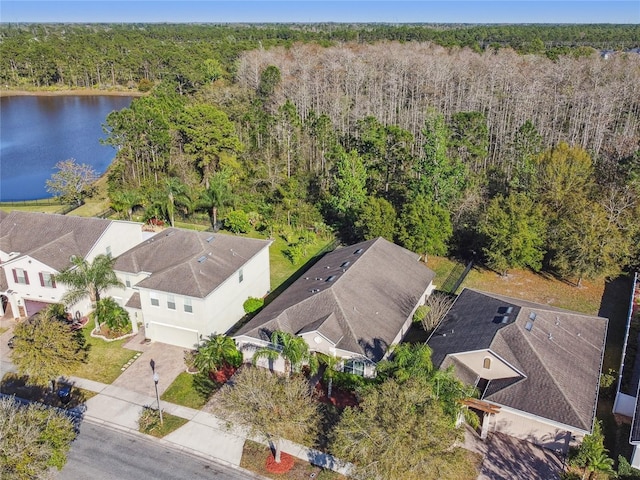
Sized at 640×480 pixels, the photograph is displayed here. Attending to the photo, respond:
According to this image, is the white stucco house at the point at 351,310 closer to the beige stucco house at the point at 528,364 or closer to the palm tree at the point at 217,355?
the palm tree at the point at 217,355

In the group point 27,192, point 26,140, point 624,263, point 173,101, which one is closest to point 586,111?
point 624,263

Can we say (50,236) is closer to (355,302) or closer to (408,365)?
(355,302)

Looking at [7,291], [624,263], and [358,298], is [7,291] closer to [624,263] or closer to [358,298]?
[358,298]

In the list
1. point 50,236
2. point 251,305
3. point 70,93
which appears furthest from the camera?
point 70,93

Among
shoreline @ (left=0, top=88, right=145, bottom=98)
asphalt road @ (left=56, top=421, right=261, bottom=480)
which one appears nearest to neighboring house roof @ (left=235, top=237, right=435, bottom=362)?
asphalt road @ (left=56, top=421, right=261, bottom=480)

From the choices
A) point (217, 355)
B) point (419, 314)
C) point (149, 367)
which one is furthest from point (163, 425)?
point (419, 314)

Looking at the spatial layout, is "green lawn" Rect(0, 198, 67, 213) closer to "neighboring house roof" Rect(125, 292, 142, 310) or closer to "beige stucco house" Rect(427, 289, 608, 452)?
"neighboring house roof" Rect(125, 292, 142, 310)

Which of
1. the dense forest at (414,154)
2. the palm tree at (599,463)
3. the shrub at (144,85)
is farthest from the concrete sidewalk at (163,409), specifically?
the shrub at (144,85)
